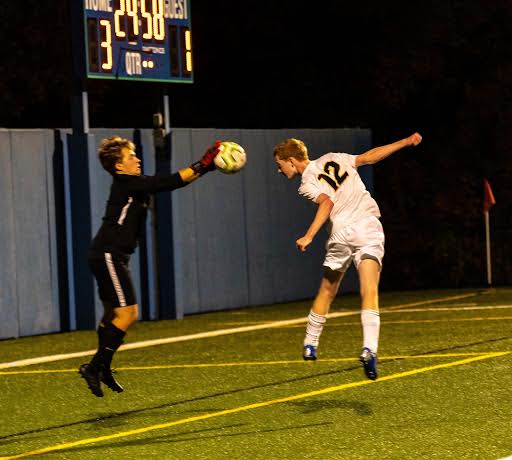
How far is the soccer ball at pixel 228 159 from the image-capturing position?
37.8ft

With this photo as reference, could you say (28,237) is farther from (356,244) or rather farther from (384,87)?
(384,87)

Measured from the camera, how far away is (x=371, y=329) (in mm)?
11500

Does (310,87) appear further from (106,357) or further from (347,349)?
(106,357)

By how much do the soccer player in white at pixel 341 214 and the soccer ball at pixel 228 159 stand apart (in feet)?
1.95

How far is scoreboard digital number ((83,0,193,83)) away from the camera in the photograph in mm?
19062

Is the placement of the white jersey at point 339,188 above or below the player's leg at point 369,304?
above

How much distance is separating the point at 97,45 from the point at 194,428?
942 centimetres

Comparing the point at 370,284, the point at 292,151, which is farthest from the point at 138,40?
the point at 370,284

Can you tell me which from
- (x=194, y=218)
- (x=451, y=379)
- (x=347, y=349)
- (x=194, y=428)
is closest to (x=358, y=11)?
(x=194, y=218)

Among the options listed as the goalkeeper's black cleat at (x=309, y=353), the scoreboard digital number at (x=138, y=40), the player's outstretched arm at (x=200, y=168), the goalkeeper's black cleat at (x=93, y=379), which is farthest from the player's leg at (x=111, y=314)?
the scoreboard digital number at (x=138, y=40)

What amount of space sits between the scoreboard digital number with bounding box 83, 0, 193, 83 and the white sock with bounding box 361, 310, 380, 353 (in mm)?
8324

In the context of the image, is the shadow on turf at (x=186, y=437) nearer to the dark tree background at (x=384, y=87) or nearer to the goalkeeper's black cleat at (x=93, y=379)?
the goalkeeper's black cleat at (x=93, y=379)

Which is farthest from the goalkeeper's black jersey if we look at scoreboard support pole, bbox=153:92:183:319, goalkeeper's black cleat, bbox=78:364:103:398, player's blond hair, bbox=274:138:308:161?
scoreboard support pole, bbox=153:92:183:319

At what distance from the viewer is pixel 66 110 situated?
29.5 metres
